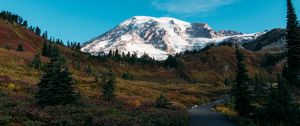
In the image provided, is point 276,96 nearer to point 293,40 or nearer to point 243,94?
point 243,94

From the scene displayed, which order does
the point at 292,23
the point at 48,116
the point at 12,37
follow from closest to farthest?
the point at 48,116 < the point at 292,23 < the point at 12,37

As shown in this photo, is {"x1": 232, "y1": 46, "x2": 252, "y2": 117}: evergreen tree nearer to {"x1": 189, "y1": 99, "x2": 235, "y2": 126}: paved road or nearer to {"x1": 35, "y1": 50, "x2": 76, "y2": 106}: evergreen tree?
{"x1": 189, "y1": 99, "x2": 235, "y2": 126}: paved road

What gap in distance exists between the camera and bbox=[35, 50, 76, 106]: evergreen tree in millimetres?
32875

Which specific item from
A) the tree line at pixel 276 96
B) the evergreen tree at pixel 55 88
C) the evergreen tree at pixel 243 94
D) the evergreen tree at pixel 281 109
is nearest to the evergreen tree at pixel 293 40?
the tree line at pixel 276 96

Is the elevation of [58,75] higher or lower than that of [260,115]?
higher

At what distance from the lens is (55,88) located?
33094 millimetres

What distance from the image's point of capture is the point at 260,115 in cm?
3506

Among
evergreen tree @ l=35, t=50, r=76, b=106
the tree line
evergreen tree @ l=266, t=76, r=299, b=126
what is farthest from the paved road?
evergreen tree @ l=35, t=50, r=76, b=106

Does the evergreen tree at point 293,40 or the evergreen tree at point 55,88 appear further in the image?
the evergreen tree at point 293,40

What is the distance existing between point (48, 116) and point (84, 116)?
111 inches

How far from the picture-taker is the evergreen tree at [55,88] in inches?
1294

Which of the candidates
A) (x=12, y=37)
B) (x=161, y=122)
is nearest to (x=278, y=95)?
(x=161, y=122)

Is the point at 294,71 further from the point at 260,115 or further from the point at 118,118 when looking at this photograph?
the point at 118,118

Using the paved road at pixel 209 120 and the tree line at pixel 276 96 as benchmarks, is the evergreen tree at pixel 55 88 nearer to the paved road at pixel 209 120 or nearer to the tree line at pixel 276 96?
the paved road at pixel 209 120
